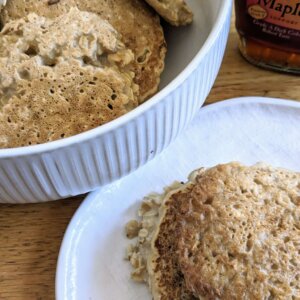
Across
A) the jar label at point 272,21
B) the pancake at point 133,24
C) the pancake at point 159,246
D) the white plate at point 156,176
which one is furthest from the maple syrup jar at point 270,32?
the pancake at point 159,246

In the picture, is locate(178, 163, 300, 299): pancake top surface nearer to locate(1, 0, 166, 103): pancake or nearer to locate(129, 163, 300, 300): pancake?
locate(129, 163, 300, 300): pancake

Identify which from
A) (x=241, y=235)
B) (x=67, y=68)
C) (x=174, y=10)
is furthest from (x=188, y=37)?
(x=241, y=235)

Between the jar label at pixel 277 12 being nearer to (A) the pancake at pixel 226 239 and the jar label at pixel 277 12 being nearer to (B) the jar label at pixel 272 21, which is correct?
(B) the jar label at pixel 272 21

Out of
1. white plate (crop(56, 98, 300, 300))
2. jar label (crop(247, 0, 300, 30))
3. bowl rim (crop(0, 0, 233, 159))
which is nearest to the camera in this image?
bowl rim (crop(0, 0, 233, 159))

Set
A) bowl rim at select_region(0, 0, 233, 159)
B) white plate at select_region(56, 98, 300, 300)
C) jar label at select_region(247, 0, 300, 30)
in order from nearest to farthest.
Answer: bowl rim at select_region(0, 0, 233, 159) < white plate at select_region(56, 98, 300, 300) < jar label at select_region(247, 0, 300, 30)

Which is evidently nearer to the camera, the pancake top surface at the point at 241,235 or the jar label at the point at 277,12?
the pancake top surface at the point at 241,235

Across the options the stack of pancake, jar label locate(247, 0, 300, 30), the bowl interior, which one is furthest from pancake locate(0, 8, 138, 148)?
jar label locate(247, 0, 300, 30)

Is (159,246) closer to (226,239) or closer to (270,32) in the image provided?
(226,239)
